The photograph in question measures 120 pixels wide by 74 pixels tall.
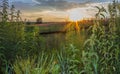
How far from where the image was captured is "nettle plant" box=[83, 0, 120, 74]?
479cm

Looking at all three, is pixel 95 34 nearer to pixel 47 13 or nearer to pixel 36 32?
pixel 36 32

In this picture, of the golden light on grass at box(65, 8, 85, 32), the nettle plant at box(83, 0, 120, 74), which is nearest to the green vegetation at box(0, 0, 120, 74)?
the nettle plant at box(83, 0, 120, 74)

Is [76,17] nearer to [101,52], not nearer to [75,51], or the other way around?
[75,51]

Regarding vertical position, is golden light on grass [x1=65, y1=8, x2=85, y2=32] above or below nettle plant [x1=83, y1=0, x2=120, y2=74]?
above

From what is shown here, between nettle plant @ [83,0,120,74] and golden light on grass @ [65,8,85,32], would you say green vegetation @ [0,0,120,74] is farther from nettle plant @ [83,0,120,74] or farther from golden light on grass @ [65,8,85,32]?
golden light on grass @ [65,8,85,32]

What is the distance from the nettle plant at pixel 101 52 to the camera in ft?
15.7

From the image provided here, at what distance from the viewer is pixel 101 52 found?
4863mm

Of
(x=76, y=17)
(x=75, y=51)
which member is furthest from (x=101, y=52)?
(x=76, y=17)

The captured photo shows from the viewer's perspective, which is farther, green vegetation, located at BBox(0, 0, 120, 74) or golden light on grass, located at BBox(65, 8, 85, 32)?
golden light on grass, located at BBox(65, 8, 85, 32)

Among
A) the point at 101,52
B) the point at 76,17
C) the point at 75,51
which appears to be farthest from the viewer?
the point at 76,17

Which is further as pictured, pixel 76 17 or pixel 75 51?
pixel 76 17

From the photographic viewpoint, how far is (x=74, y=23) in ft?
22.1

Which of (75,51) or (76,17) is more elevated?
(76,17)

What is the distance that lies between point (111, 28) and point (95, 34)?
0.26 meters
